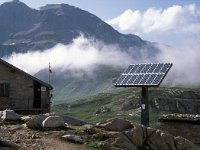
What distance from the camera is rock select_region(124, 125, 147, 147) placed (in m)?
25.6

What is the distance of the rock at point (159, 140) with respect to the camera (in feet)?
85.7

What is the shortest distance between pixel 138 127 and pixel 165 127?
21.9ft

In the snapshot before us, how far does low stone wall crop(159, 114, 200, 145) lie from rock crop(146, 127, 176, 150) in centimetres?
521

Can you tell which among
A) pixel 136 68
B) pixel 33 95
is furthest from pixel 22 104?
pixel 136 68

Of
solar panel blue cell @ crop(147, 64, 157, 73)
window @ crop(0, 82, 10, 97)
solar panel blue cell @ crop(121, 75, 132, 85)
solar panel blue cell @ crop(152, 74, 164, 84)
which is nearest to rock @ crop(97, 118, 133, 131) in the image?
solar panel blue cell @ crop(152, 74, 164, 84)

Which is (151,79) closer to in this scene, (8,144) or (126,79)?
(126,79)

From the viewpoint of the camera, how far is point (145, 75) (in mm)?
36406

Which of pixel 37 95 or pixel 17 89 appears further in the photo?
pixel 37 95

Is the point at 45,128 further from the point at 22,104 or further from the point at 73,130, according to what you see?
the point at 22,104

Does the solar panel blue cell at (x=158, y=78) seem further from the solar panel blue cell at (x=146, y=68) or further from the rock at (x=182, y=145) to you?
the rock at (x=182, y=145)

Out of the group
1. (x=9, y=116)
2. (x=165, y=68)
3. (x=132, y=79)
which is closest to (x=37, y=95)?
(x=132, y=79)

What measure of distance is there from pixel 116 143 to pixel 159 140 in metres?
3.37

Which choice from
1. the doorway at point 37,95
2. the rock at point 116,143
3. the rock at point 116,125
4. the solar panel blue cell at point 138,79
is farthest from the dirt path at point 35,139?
the doorway at point 37,95

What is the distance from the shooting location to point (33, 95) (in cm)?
6256
